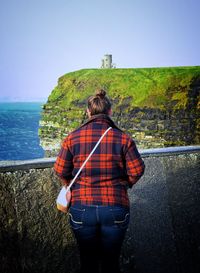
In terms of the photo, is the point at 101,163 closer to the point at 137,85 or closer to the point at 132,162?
the point at 132,162

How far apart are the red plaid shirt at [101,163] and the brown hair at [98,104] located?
0.15ft

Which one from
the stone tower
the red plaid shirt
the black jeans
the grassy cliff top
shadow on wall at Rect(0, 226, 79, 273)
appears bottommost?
shadow on wall at Rect(0, 226, 79, 273)

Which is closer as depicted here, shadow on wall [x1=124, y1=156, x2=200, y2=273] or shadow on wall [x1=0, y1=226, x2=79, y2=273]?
shadow on wall [x1=0, y1=226, x2=79, y2=273]

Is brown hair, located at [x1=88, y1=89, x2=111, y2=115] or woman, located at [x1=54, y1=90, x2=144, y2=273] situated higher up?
brown hair, located at [x1=88, y1=89, x2=111, y2=115]

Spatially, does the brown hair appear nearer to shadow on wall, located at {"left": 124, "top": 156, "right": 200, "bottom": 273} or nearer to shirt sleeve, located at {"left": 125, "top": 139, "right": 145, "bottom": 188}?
shirt sleeve, located at {"left": 125, "top": 139, "right": 145, "bottom": 188}

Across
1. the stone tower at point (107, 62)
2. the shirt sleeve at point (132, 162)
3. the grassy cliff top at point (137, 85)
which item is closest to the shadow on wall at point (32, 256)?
the shirt sleeve at point (132, 162)

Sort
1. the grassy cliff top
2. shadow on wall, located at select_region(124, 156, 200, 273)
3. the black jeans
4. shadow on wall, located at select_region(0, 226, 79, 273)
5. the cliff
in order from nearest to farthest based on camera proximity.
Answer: the black jeans, shadow on wall, located at select_region(0, 226, 79, 273), shadow on wall, located at select_region(124, 156, 200, 273), the cliff, the grassy cliff top

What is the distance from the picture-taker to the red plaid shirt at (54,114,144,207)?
2.33 metres

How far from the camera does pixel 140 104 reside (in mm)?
46969

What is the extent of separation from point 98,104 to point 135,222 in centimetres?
137

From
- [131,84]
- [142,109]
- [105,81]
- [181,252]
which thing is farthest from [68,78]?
[181,252]

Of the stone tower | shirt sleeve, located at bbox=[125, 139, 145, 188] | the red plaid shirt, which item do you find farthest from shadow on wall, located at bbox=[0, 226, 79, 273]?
the stone tower

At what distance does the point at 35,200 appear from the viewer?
2.83 metres

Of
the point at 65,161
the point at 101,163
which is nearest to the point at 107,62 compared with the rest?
the point at 65,161
